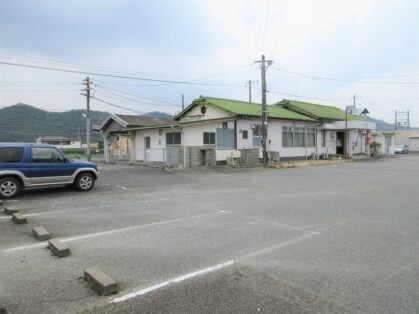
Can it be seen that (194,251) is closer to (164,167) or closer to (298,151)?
(164,167)

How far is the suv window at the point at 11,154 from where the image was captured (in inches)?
416

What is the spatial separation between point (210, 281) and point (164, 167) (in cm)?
1860

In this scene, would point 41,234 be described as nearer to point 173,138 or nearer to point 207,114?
point 173,138

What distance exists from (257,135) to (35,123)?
59.1 metres

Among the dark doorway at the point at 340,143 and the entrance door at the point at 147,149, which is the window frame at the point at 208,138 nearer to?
the entrance door at the point at 147,149

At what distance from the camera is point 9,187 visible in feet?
34.5

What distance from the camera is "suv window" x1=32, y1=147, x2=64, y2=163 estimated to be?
1112cm

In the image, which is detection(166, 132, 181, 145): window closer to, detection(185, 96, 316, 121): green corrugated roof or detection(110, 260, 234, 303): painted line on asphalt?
detection(185, 96, 316, 121): green corrugated roof

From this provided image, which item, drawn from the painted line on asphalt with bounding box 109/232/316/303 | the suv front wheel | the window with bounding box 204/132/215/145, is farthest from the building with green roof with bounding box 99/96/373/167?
the painted line on asphalt with bounding box 109/232/316/303

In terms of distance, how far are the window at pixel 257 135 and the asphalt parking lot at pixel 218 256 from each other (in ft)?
54.5

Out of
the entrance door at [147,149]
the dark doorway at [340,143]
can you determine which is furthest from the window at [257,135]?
the dark doorway at [340,143]

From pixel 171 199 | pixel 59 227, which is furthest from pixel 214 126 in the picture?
pixel 59 227

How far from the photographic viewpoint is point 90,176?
12469mm

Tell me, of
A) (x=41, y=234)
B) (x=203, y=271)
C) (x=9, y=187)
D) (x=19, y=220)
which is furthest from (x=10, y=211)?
(x=203, y=271)
